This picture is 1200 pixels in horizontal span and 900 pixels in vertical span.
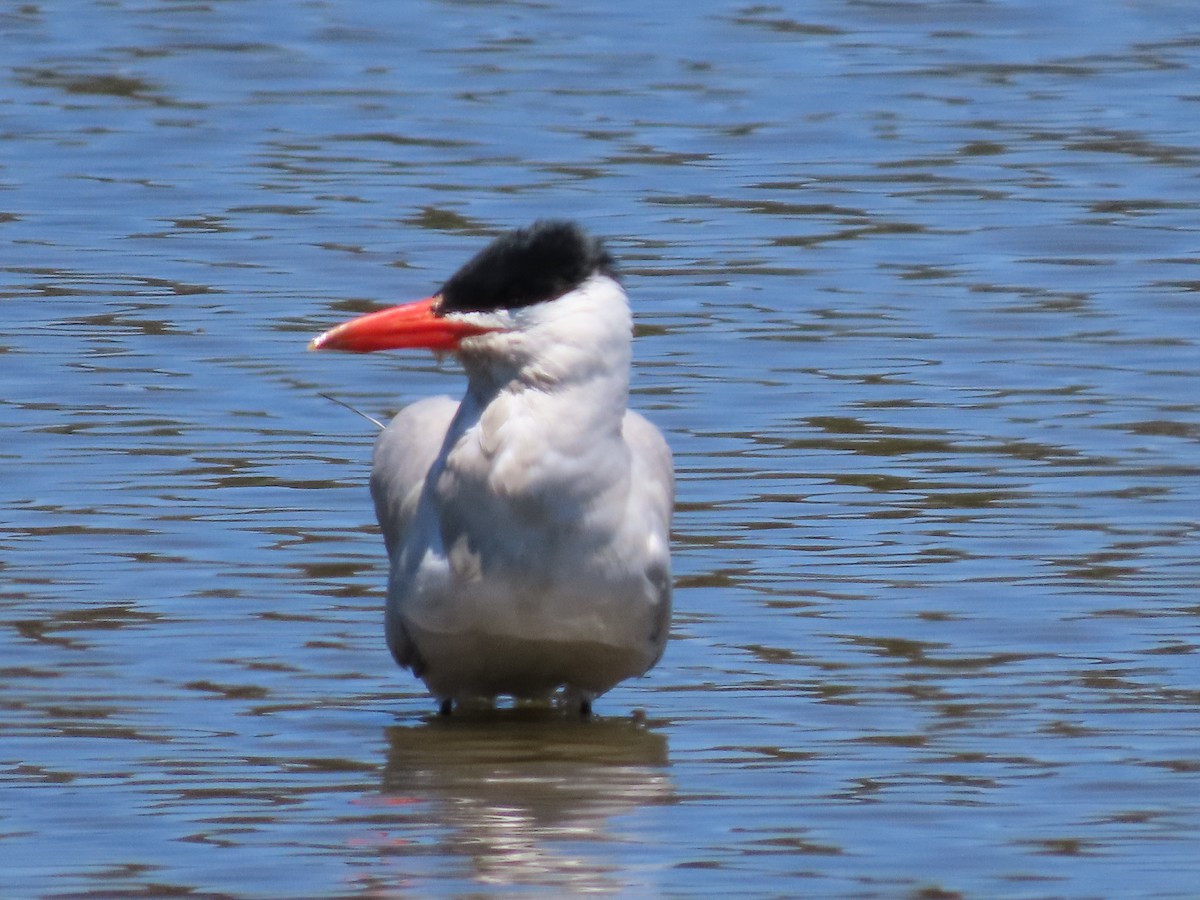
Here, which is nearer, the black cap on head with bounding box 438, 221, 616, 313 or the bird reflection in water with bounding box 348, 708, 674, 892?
the bird reflection in water with bounding box 348, 708, 674, 892

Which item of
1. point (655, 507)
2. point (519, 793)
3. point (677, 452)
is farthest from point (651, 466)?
point (677, 452)

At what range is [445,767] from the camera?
626cm

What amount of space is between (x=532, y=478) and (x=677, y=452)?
8.94 ft

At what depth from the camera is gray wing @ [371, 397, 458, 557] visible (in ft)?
22.6

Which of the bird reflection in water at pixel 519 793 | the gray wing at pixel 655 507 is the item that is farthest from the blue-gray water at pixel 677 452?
the gray wing at pixel 655 507

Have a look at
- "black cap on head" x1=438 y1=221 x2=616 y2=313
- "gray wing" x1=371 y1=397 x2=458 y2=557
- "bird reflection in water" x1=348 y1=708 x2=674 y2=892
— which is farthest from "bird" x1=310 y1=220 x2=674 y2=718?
"gray wing" x1=371 y1=397 x2=458 y2=557

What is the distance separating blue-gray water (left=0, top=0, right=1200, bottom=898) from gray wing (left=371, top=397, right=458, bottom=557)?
39 centimetres

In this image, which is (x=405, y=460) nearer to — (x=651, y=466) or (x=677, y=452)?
(x=651, y=466)

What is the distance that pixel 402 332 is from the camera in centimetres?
638

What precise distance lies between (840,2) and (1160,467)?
9.85m

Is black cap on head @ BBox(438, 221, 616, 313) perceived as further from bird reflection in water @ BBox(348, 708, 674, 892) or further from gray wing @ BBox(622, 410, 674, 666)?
bird reflection in water @ BBox(348, 708, 674, 892)

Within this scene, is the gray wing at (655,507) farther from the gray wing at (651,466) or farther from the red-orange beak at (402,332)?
the red-orange beak at (402,332)

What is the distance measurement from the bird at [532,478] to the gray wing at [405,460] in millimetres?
370

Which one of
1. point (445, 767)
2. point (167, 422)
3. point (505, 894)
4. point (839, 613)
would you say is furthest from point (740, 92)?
point (505, 894)
